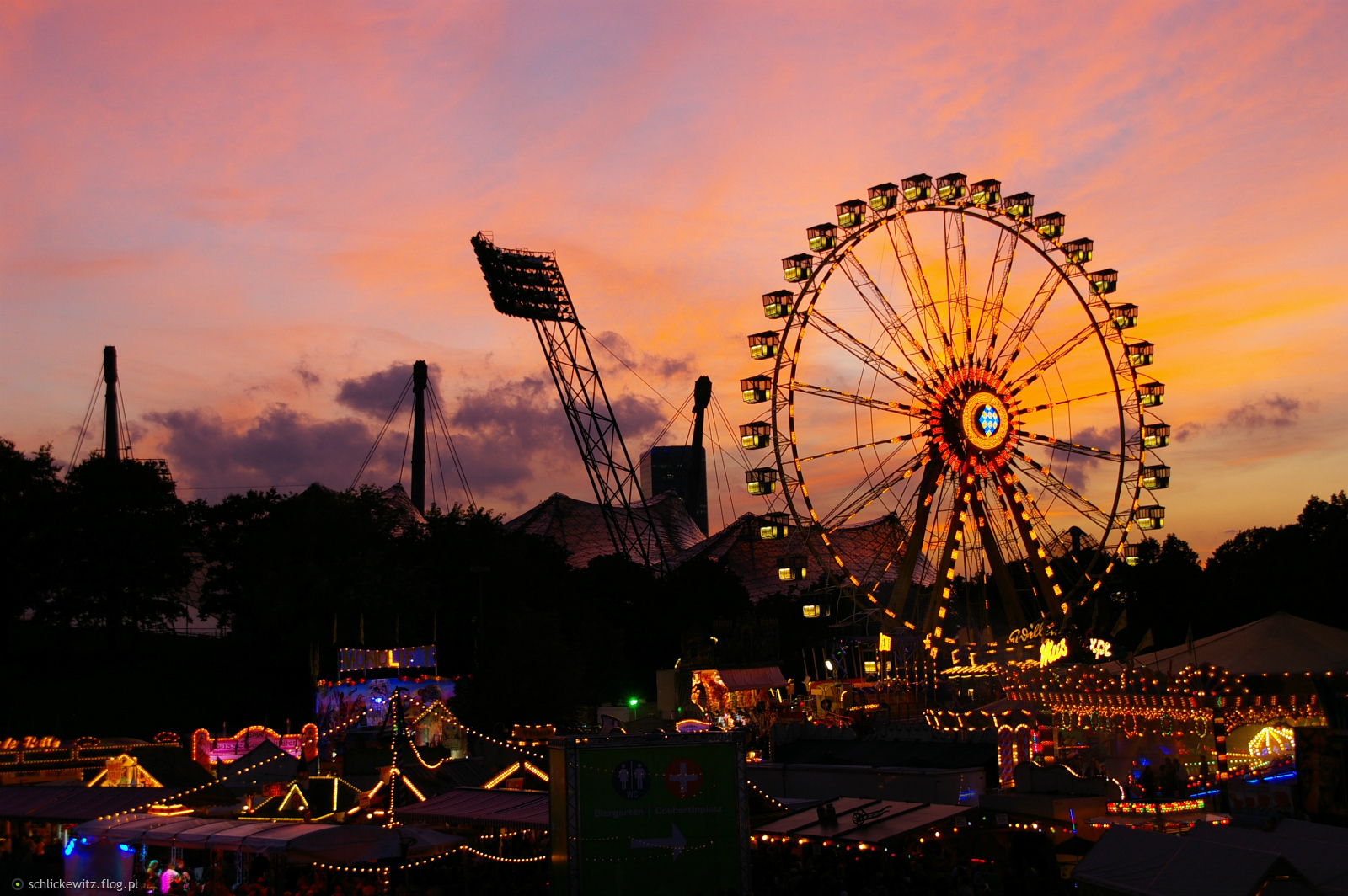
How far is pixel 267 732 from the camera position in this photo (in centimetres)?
3959

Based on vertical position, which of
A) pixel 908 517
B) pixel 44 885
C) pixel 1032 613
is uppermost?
pixel 908 517

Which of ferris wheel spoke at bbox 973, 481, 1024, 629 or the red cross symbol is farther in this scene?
ferris wheel spoke at bbox 973, 481, 1024, 629

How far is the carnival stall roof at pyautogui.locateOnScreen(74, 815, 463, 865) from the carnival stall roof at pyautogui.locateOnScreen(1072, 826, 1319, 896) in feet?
32.8

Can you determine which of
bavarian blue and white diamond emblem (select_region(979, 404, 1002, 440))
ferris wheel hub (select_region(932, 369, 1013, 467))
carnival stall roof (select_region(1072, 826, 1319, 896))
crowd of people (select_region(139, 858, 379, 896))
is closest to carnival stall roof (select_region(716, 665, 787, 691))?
ferris wheel hub (select_region(932, 369, 1013, 467))

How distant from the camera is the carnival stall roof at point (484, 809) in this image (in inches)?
763

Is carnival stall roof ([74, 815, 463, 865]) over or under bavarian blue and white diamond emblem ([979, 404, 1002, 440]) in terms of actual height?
under

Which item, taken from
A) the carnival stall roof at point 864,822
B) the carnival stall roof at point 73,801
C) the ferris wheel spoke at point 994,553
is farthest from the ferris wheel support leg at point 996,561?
the carnival stall roof at point 73,801

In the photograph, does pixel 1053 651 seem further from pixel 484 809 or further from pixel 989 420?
pixel 484 809

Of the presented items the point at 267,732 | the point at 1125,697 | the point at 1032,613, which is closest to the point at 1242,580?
the point at 1032,613

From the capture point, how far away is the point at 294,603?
51844mm

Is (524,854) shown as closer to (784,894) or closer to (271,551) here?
(784,894)

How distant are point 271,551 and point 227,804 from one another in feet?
111

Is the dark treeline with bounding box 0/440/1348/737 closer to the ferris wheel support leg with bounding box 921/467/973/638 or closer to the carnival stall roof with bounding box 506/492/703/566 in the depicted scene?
the ferris wheel support leg with bounding box 921/467/973/638

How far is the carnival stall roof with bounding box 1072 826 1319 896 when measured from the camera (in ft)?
38.0
